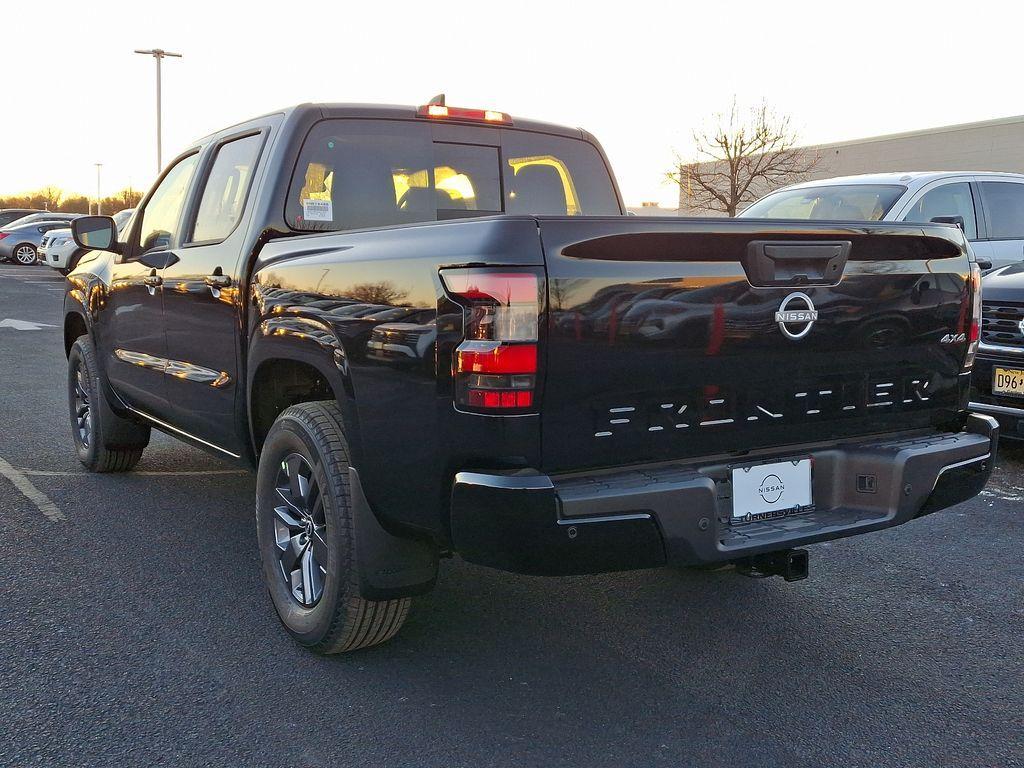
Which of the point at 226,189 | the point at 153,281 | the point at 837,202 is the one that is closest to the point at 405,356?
the point at 226,189

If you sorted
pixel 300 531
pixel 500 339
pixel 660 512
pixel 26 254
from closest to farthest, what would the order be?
pixel 500 339
pixel 660 512
pixel 300 531
pixel 26 254

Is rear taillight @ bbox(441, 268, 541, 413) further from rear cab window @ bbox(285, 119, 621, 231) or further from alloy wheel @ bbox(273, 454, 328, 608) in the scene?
rear cab window @ bbox(285, 119, 621, 231)

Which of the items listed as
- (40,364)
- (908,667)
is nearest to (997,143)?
(40,364)

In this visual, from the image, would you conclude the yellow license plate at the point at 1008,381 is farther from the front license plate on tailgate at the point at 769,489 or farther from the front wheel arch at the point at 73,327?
the front wheel arch at the point at 73,327

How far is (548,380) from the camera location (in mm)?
2596

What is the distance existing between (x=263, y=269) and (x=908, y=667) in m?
2.62

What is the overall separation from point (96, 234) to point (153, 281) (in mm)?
667

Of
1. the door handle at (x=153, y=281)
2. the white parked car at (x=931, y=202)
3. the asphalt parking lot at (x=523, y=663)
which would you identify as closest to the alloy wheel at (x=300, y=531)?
the asphalt parking lot at (x=523, y=663)

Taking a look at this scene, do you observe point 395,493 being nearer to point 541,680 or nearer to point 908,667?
point 541,680

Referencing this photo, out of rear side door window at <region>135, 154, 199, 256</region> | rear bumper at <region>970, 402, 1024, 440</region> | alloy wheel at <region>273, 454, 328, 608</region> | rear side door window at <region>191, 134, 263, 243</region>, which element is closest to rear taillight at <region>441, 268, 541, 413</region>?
alloy wheel at <region>273, 454, 328, 608</region>

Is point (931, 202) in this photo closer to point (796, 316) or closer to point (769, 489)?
point (796, 316)

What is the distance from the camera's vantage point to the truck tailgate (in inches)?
104

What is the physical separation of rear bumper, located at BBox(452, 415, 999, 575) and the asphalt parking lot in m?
0.54

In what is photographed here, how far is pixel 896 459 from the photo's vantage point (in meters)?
3.07
